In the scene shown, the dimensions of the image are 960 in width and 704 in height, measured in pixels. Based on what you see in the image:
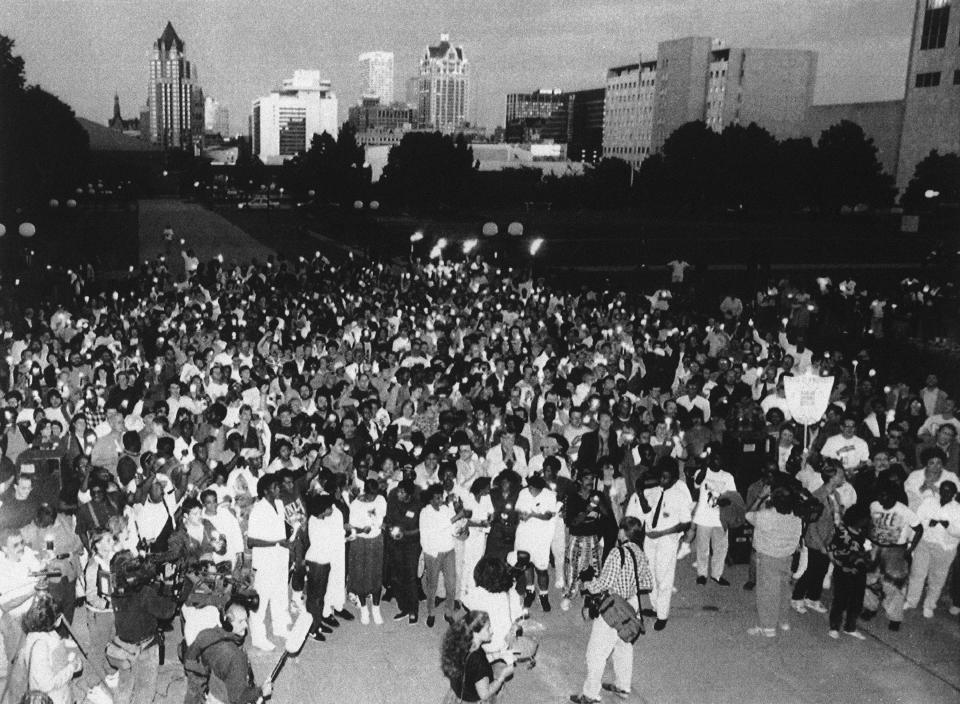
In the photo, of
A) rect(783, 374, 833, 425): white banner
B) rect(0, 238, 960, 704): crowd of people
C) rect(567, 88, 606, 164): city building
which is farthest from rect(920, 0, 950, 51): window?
rect(567, 88, 606, 164): city building

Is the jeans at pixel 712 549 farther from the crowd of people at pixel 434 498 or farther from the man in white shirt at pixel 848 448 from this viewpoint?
the man in white shirt at pixel 848 448

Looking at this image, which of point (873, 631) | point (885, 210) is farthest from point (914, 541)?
point (885, 210)

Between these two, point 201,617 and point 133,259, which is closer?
point 201,617

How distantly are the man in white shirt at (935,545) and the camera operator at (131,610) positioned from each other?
6.58 m

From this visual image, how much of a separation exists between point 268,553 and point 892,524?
5.46 meters

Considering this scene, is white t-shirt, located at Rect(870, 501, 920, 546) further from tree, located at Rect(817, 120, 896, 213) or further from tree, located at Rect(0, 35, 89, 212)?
tree, located at Rect(817, 120, 896, 213)

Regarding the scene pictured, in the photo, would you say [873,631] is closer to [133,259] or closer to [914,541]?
[914,541]

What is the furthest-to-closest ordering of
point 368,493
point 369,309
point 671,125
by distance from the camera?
1. point 671,125
2. point 369,309
3. point 368,493

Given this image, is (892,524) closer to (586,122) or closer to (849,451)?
(849,451)

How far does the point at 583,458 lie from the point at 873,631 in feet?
10.7

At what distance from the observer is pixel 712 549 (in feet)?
30.2

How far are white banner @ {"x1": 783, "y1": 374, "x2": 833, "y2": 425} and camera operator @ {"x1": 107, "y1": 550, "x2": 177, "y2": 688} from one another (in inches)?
285

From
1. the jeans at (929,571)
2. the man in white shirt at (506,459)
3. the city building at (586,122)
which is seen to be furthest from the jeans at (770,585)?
the city building at (586,122)

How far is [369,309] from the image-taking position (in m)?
17.2
